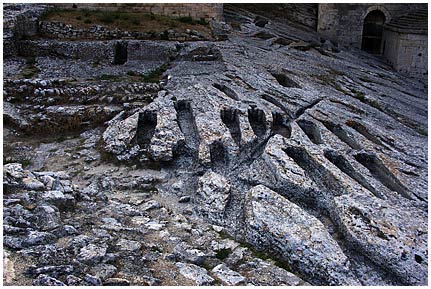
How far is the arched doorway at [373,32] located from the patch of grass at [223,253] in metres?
20.7

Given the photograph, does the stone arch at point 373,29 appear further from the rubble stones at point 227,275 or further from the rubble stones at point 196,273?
the rubble stones at point 196,273

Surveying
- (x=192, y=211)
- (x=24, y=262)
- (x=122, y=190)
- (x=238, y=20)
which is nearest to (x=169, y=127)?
(x=122, y=190)

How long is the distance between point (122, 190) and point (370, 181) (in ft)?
16.2

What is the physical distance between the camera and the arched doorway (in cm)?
2514

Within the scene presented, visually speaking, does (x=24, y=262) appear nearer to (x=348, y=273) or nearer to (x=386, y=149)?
(x=348, y=273)

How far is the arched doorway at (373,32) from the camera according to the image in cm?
2514

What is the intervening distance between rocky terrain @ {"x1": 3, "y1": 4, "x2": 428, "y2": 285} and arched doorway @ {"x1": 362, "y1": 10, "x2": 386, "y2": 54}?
8.08 metres

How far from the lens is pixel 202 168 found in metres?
10.1

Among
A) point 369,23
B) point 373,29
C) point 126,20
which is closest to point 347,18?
point 369,23

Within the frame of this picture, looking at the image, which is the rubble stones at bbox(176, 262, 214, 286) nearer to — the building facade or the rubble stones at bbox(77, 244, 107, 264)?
the rubble stones at bbox(77, 244, 107, 264)

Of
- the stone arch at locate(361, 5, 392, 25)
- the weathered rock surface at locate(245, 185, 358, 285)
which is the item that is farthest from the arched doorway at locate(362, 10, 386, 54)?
the weathered rock surface at locate(245, 185, 358, 285)

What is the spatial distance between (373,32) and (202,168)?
18834 millimetres

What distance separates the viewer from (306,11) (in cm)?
2588

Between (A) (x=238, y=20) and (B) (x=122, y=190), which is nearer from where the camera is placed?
(B) (x=122, y=190)
